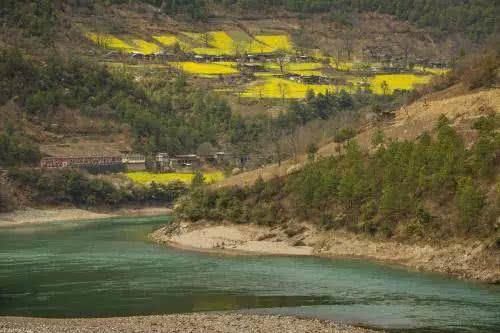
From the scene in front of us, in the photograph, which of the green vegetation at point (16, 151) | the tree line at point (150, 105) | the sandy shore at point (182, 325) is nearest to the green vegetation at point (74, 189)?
the green vegetation at point (16, 151)

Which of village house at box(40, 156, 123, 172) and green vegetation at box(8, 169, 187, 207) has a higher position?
village house at box(40, 156, 123, 172)

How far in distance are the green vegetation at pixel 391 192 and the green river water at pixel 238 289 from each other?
5712 millimetres

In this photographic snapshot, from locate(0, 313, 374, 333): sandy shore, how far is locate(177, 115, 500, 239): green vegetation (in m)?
22.4

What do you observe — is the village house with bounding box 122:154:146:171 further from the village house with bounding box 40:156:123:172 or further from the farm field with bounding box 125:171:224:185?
the farm field with bounding box 125:171:224:185

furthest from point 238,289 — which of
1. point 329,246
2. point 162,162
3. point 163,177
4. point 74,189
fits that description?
point 162,162

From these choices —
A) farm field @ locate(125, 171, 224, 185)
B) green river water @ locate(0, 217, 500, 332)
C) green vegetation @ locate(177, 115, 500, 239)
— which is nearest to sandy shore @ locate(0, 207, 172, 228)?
farm field @ locate(125, 171, 224, 185)

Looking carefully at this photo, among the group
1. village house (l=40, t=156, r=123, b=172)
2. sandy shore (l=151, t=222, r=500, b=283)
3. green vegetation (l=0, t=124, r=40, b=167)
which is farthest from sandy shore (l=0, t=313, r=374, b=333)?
village house (l=40, t=156, r=123, b=172)

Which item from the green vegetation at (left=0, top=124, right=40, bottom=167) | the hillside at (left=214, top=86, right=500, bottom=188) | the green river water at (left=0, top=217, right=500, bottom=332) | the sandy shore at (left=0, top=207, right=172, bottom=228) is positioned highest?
the hillside at (left=214, top=86, right=500, bottom=188)

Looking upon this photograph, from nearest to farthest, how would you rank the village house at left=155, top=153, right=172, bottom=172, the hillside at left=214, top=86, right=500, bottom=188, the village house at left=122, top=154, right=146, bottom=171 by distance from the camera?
the hillside at left=214, top=86, right=500, bottom=188 → the village house at left=122, top=154, right=146, bottom=171 → the village house at left=155, top=153, right=172, bottom=172

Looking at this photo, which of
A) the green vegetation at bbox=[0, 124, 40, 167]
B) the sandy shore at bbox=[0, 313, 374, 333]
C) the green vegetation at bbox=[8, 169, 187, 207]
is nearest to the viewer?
the sandy shore at bbox=[0, 313, 374, 333]

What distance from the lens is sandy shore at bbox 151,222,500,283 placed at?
66.1m

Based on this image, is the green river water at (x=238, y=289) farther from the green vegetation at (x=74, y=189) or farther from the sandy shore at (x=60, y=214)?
the green vegetation at (x=74, y=189)

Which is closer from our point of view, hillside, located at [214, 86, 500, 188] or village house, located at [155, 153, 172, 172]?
hillside, located at [214, 86, 500, 188]

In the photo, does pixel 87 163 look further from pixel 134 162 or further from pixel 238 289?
pixel 238 289
